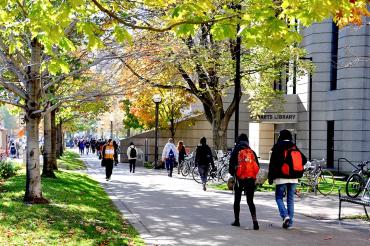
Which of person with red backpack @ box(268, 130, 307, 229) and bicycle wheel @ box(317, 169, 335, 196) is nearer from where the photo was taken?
person with red backpack @ box(268, 130, 307, 229)

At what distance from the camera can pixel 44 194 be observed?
13.3 metres

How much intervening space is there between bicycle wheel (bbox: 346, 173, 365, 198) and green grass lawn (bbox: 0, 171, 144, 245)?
23.5ft

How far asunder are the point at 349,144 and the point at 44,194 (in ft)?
59.5

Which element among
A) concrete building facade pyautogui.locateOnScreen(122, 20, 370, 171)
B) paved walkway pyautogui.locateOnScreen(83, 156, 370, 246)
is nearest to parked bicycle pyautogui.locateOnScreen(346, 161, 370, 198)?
paved walkway pyautogui.locateOnScreen(83, 156, 370, 246)

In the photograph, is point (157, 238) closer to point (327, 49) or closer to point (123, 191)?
point (123, 191)

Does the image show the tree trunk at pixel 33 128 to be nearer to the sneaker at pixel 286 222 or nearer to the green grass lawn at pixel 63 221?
the green grass lawn at pixel 63 221

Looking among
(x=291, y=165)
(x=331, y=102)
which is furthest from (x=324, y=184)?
(x=331, y=102)

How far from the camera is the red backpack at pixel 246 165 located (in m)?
9.84

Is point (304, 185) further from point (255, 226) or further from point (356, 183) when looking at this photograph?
point (255, 226)

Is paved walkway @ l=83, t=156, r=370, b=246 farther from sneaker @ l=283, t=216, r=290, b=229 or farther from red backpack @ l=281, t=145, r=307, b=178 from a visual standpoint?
red backpack @ l=281, t=145, r=307, b=178

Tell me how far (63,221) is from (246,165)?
3508 mm

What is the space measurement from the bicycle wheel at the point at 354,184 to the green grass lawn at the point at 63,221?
715cm

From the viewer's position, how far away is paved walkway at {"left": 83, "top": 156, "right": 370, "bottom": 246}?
8875 mm

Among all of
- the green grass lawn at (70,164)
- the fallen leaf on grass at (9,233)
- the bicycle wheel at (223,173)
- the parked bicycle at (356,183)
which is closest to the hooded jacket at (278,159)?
the fallen leaf on grass at (9,233)
